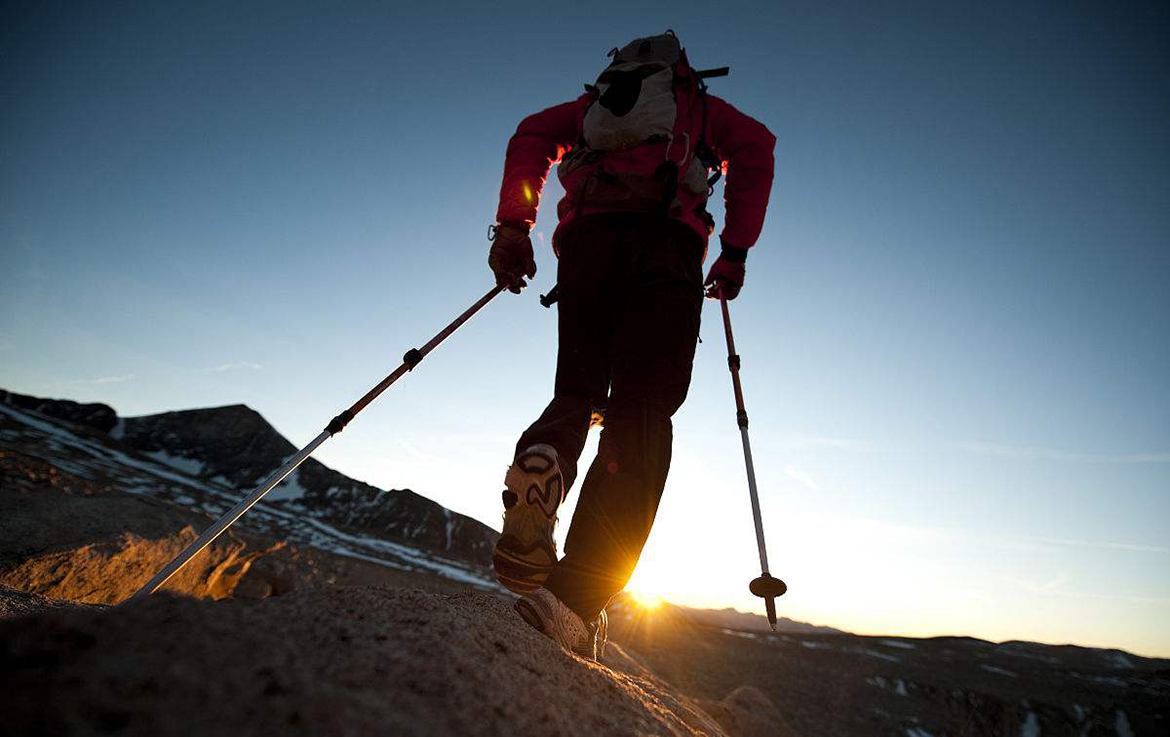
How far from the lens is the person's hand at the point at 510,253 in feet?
9.12

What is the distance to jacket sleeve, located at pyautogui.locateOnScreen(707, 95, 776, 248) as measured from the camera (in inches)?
109

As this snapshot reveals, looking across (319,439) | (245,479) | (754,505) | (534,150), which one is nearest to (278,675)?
(319,439)

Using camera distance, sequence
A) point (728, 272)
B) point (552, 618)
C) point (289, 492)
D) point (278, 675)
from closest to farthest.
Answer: point (278, 675) → point (552, 618) → point (728, 272) → point (289, 492)

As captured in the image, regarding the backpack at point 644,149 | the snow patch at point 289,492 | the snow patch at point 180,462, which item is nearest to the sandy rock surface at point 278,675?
the backpack at point 644,149

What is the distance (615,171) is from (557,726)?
7.68ft

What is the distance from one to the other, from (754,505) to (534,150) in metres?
2.54

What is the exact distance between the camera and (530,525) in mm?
1749

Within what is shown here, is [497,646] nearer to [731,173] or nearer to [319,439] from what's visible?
[319,439]

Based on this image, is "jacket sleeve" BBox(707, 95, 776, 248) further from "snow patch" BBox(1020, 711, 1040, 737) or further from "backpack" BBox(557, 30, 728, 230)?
"snow patch" BBox(1020, 711, 1040, 737)

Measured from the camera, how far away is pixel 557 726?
2.73ft

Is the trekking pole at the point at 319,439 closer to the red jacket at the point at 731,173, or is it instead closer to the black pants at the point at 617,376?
the red jacket at the point at 731,173

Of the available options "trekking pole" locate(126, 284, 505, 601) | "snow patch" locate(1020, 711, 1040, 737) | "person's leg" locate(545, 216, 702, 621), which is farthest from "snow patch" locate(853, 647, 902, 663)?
"trekking pole" locate(126, 284, 505, 601)

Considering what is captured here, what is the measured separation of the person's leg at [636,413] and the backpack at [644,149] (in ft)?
0.65

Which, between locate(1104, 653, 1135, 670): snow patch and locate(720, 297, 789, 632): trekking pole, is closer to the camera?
locate(720, 297, 789, 632): trekking pole
